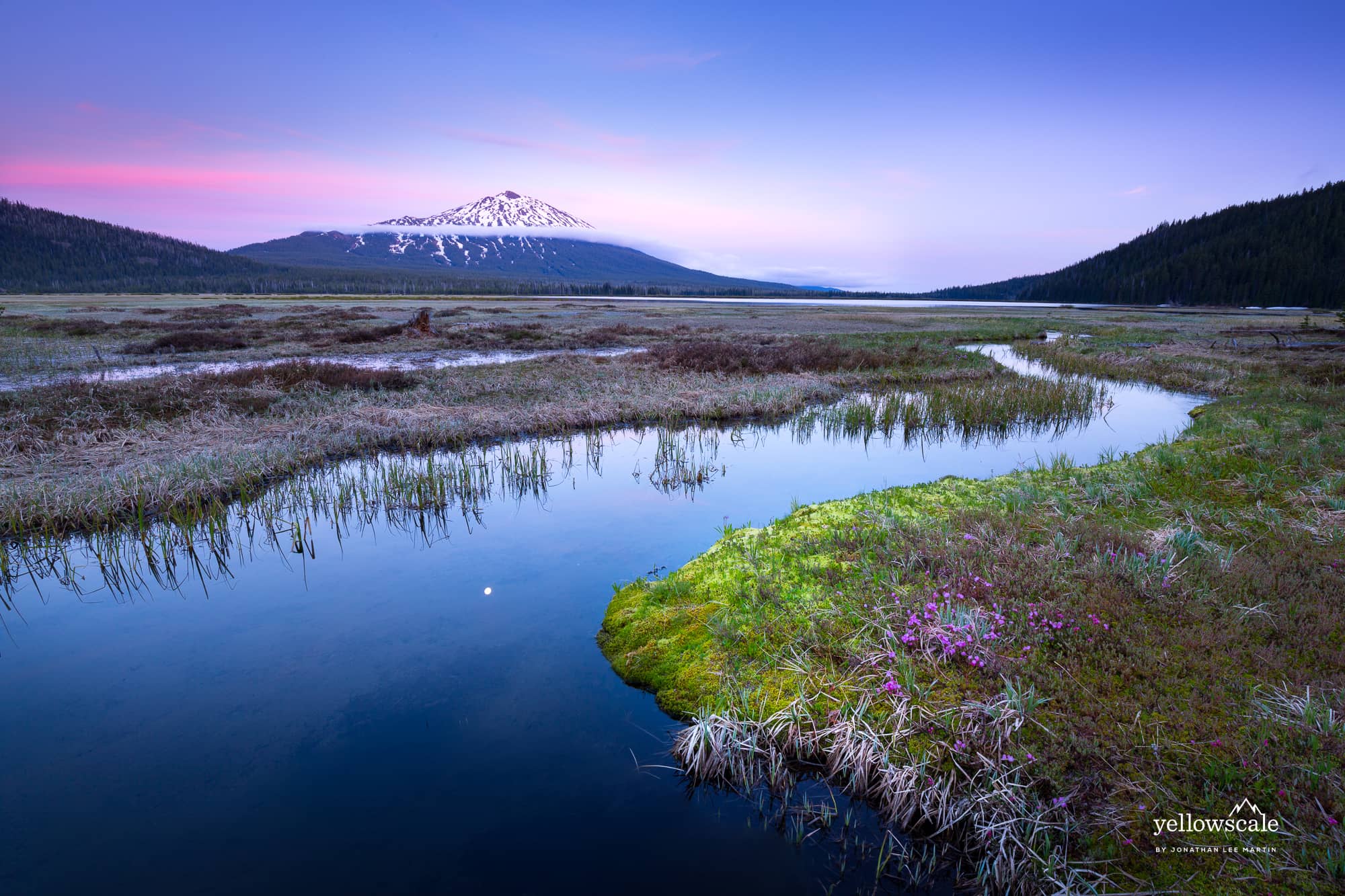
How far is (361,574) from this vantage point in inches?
392

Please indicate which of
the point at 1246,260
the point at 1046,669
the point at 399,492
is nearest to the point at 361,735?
the point at 1046,669

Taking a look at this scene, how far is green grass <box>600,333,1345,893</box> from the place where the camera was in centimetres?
426

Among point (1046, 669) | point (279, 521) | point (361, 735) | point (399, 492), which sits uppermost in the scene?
point (1046, 669)

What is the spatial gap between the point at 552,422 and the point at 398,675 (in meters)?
12.6

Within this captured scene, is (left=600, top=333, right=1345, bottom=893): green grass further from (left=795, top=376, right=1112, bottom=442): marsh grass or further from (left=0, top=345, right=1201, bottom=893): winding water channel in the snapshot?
(left=795, top=376, right=1112, bottom=442): marsh grass

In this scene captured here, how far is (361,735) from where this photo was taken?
6.18 meters

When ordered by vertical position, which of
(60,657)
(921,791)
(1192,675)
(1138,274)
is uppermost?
(1138,274)

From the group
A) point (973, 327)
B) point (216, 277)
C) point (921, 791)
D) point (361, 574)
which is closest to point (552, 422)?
point (361, 574)

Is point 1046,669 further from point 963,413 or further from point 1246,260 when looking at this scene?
point 1246,260

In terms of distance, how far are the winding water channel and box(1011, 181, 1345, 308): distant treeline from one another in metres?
160

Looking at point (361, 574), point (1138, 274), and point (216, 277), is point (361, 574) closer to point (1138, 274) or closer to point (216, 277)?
point (1138, 274)

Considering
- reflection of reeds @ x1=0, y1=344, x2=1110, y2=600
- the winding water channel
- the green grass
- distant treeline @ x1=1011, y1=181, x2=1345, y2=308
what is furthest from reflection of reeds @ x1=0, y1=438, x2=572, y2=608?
distant treeline @ x1=1011, y1=181, x2=1345, y2=308

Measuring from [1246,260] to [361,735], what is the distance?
7570 inches

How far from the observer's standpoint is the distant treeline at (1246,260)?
126000 mm
